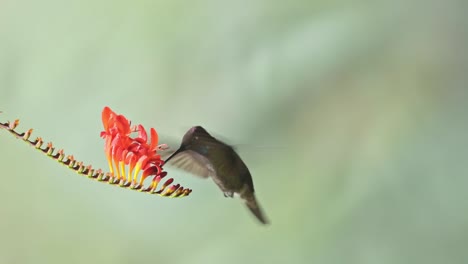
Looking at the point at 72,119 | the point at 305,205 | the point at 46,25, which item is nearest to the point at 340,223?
the point at 305,205

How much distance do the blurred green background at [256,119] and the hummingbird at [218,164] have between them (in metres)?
0.35

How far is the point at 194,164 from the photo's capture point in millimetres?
1214

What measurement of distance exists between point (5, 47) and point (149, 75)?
Result: 0.41m

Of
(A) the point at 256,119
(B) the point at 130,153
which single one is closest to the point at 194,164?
(B) the point at 130,153

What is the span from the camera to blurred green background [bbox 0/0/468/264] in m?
1.65

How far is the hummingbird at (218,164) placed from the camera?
113 centimetres

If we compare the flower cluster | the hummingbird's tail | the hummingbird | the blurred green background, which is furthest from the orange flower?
the blurred green background

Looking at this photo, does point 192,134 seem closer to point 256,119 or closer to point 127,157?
point 127,157

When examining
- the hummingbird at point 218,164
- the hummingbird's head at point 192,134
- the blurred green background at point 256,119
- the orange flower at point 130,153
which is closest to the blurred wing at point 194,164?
the hummingbird at point 218,164

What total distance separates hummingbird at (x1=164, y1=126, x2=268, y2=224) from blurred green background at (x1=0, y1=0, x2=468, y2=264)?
1.14 feet

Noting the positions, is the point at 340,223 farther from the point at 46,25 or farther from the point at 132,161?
the point at 46,25

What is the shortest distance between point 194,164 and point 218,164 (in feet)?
0.19

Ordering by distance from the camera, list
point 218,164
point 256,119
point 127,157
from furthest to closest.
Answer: point 256,119
point 218,164
point 127,157

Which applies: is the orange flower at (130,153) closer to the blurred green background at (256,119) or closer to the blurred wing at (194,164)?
the blurred wing at (194,164)
